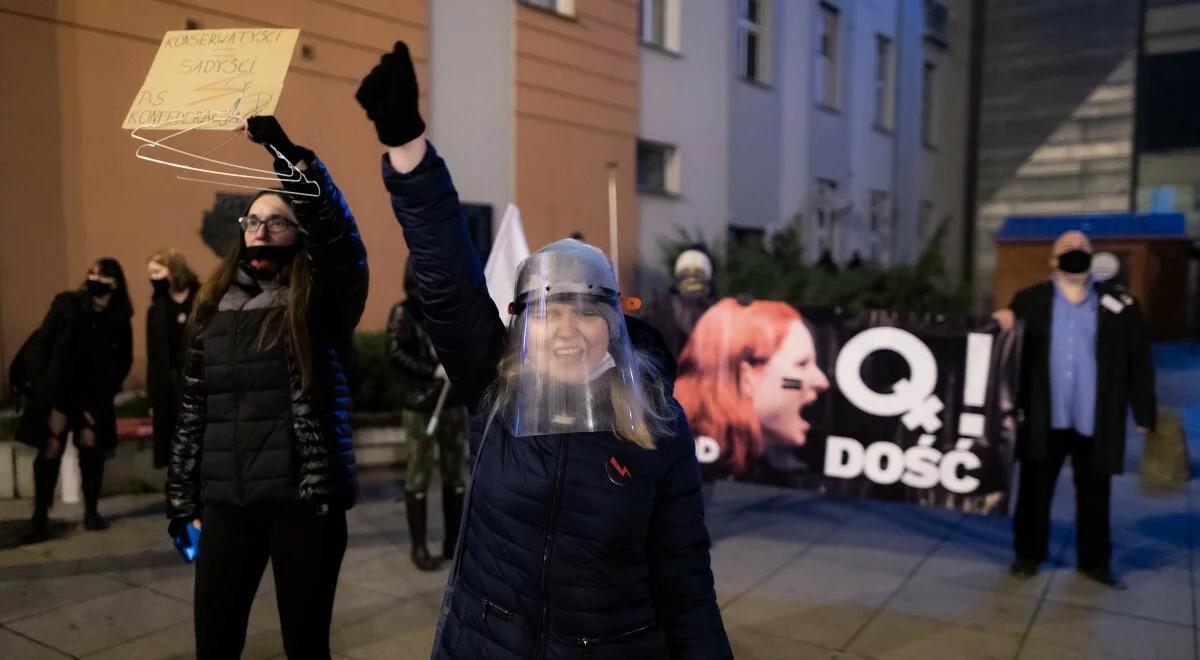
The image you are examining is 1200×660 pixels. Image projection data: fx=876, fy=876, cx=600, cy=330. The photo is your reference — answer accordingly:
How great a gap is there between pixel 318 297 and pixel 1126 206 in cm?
2275

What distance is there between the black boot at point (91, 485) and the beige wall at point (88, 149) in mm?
2036

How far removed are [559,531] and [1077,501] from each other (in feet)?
13.6

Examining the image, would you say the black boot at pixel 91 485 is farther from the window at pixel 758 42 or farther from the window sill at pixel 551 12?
the window at pixel 758 42

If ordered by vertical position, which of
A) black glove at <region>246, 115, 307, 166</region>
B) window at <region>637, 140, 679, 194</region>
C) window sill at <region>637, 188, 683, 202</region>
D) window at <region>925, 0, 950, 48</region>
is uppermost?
window at <region>925, 0, 950, 48</region>

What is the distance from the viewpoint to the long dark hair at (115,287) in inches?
217

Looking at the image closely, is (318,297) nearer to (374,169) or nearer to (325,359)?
(325,359)

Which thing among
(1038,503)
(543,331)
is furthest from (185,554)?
(1038,503)

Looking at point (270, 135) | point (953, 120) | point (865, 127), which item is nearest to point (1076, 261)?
point (270, 135)

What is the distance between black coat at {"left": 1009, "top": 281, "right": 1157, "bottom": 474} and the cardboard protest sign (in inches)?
168

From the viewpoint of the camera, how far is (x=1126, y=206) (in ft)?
68.3

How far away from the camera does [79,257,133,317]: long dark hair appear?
5508 mm

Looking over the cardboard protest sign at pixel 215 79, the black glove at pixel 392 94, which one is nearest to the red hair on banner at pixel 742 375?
the cardboard protest sign at pixel 215 79

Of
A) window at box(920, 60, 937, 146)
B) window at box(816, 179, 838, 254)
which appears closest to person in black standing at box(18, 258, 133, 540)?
window at box(816, 179, 838, 254)

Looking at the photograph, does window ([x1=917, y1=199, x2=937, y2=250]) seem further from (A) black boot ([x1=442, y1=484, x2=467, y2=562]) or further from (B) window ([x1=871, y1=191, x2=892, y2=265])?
(A) black boot ([x1=442, y1=484, x2=467, y2=562])
